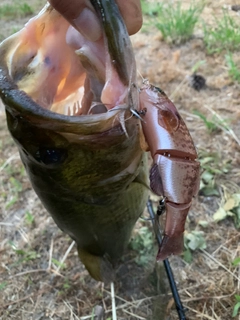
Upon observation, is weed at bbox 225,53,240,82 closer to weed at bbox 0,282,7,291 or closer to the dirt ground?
the dirt ground

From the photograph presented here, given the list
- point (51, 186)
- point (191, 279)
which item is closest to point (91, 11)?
point (51, 186)

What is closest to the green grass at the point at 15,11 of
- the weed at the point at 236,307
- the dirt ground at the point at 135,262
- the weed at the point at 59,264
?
the dirt ground at the point at 135,262

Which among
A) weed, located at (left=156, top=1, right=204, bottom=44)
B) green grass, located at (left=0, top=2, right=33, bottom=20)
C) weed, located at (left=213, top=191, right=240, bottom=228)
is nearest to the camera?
weed, located at (left=213, top=191, right=240, bottom=228)

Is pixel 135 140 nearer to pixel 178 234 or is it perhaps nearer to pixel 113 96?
pixel 113 96

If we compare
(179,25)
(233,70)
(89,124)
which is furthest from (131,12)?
(179,25)

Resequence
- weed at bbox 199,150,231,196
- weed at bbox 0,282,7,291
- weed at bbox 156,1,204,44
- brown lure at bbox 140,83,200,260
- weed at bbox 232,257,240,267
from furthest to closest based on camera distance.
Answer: weed at bbox 156,1,204,44 < weed at bbox 199,150,231,196 < weed at bbox 0,282,7,291 < weed at bbox 232,257,240,267 < brown lure at bbox 140,83,200,260

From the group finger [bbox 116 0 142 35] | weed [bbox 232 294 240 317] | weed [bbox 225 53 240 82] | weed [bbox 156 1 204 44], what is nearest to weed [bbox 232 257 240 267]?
weed [bbox 232 294 240 317]
